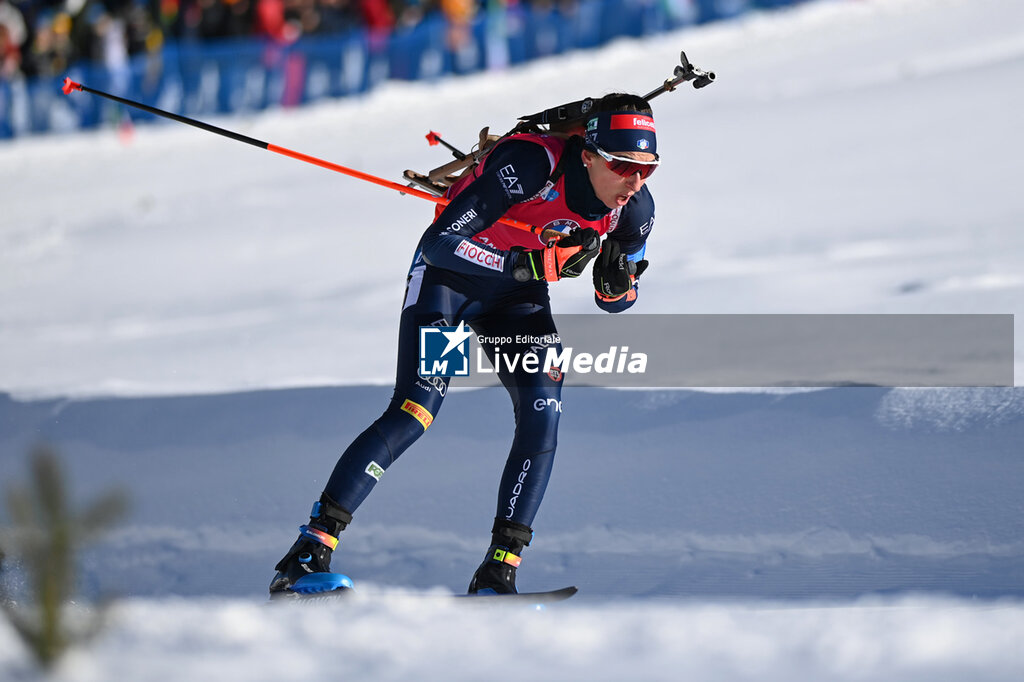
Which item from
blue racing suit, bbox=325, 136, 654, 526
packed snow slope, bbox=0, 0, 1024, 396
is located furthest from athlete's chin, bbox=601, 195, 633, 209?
packed snow slope, bbox=0, 0, 1024, 396

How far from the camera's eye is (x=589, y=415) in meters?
6.30

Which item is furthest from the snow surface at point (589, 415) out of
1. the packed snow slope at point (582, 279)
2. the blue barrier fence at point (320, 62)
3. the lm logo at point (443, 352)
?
the blue barrier fence at point (320, 62)

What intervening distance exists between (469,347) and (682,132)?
10462 millimetres

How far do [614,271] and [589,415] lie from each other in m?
1.64

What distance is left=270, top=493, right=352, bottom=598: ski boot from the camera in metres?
4.15

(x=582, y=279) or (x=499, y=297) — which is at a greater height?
(x=499, y=297)

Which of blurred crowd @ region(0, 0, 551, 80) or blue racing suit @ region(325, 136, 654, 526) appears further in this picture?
blurred crowd @ region(0, 0, 551, 80)

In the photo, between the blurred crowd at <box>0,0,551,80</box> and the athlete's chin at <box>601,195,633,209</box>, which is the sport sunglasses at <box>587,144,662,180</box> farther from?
the blurred crowd at <box>0,0,551,80</box>

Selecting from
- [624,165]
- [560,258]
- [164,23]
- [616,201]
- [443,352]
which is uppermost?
[624,165]

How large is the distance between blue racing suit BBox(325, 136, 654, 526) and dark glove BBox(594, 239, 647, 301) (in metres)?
0.05

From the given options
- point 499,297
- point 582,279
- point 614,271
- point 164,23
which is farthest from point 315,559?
point 164,23

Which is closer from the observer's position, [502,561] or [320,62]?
[502,561]

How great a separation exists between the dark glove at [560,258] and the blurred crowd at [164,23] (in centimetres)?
1325

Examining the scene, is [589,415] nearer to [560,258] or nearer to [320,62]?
[560,258]
